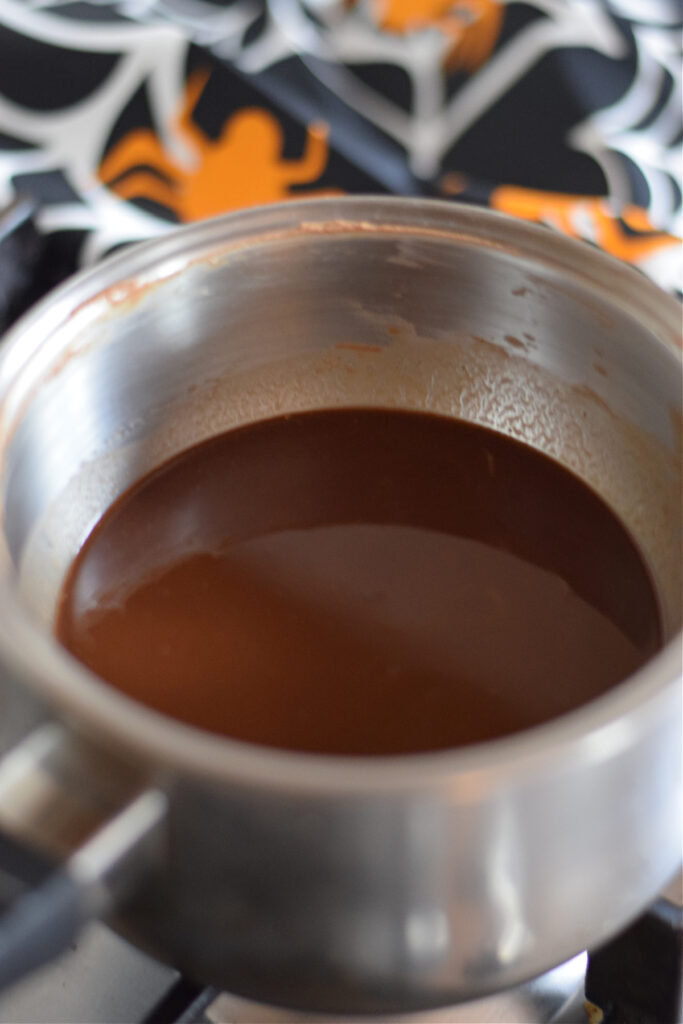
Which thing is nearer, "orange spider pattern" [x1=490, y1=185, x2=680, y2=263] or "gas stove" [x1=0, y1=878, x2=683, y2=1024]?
"gas stove" [x1=0, y1=878, x2=683, y2=1024]

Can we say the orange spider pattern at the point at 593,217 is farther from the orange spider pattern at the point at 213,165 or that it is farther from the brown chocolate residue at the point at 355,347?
the brown chocolate residue at the point at 355,347

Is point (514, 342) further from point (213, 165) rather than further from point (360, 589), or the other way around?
point (213, 165)

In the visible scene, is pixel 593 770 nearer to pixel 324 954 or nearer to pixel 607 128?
pixel 324 954

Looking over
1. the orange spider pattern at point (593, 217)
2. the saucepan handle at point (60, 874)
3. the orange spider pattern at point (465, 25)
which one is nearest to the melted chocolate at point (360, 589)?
the saucepan handle at point (60, 874)

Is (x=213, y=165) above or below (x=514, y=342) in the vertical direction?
below

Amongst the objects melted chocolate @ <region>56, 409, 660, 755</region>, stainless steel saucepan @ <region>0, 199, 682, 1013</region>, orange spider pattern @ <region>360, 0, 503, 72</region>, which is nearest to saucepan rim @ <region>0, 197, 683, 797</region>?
stainless steel saucepan @ <region>0, 199, 682, 1013</region>

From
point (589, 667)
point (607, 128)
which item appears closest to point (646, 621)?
point (589, 667)

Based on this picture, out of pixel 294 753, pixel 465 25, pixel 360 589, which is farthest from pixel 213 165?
pixel 294 753

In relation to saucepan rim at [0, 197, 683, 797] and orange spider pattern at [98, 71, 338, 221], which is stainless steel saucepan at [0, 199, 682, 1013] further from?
orange spider pattern at [98, 71, 338, 221]
